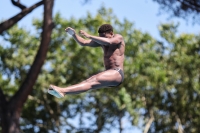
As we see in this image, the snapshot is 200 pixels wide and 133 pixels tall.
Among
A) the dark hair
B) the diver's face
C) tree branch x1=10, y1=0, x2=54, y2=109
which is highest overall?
the dark hair

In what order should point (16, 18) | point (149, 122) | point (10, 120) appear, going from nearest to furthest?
point (16, 18)
point (10, 120)
point (149, 122)

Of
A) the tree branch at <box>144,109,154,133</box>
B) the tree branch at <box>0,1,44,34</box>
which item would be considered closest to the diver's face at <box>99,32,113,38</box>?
A: the tree branch at <box>0,1,44,34</box>

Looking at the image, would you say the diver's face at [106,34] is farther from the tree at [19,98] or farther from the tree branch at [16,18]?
the tree at [19,98]

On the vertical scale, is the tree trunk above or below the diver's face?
below

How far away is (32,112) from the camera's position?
25672 mm

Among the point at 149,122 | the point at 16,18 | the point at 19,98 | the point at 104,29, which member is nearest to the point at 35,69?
the point at 19,98

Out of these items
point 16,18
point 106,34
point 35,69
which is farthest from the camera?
point 35,69

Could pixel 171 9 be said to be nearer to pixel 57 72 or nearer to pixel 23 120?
pixel 57 72

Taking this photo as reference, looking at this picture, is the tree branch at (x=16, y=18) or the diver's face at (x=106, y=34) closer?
the diver's face at (x=106, y=34)

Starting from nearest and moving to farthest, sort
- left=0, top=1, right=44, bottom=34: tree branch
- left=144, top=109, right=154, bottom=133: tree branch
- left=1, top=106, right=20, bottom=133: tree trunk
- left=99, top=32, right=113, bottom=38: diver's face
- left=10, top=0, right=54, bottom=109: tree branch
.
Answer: left=99, top=32, right=113, bottom=38: diver's face → left=0, top=1, right=44, bottom=34: tree branch → left=1, top=106, right=20, bottom=133: tree trunk → left=10, top=0, right=54, bottom=109: tree branch → left=144, top=109, right=154, bottom=133: tree branch

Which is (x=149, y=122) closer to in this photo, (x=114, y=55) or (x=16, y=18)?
(x=16, y=18)

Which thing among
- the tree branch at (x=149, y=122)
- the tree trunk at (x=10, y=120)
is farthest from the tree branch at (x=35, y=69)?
the tree branch at (x=149, y=122)

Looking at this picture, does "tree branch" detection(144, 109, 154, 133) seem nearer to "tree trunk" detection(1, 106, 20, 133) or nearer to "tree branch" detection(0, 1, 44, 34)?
"tree trunk" detection(1, 106, 20, 133)

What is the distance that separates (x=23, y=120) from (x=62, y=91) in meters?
22.8
